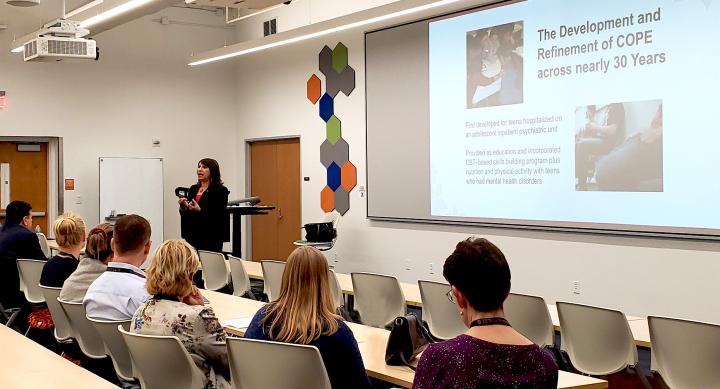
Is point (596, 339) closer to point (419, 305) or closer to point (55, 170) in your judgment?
point (419, 305)

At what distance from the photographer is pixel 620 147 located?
676 centimetres

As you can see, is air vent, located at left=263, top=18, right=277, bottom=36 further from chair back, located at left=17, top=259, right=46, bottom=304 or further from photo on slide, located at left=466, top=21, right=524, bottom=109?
chair back, located at left=17, top=259, right=46, bottom=304

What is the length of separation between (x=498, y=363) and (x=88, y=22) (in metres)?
7.92

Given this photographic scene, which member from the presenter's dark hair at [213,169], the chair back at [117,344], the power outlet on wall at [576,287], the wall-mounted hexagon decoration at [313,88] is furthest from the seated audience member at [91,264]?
the wall-mounted hexagon decoration at [313,88]

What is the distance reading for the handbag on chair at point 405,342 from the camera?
125 inches

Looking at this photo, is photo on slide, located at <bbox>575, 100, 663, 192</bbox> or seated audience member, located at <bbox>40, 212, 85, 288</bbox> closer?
seated audience member, located at <bbox>40, 212, 85, 288</bbox>

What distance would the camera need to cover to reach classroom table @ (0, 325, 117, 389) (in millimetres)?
3068

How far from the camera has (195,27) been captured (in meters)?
12.1

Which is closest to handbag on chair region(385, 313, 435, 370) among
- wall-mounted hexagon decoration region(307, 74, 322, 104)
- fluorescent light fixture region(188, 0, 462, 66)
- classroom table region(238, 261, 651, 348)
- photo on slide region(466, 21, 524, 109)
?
classroom table region(238, 261, 651, 348)

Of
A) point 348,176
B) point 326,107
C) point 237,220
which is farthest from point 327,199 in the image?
point 237,220

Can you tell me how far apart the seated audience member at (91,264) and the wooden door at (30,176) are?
23.4 feet

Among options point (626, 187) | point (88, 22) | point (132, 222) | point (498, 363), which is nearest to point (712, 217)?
point (626, 187)

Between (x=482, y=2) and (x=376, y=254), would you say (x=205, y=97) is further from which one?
(x=482, y=2)

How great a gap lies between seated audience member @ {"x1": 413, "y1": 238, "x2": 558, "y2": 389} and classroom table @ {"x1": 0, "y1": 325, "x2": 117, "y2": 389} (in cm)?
150
